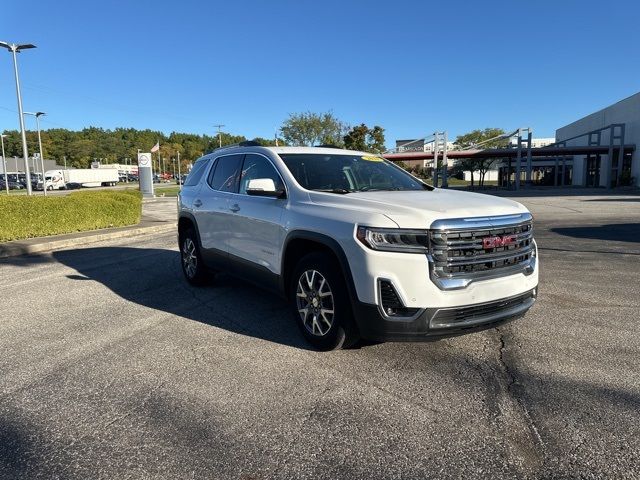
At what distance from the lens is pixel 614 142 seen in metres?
45.4

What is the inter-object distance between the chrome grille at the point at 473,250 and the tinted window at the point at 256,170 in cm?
194

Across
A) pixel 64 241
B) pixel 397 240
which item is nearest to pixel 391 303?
pixel 397 240

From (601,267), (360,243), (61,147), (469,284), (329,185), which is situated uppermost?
(61,147)

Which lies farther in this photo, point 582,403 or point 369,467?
point 582,403

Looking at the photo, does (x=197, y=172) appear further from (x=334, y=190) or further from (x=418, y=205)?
(x=418, y=205)

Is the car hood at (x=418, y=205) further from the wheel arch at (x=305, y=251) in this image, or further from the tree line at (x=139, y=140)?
the tree line at (x=139, y=140)

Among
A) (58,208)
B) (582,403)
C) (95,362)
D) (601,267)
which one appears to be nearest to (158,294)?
(95,362)

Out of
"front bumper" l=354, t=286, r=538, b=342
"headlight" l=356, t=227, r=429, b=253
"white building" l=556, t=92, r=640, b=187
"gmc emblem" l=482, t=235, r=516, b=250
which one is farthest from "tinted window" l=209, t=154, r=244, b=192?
"white building" l=556, t=92, r=640, b=187

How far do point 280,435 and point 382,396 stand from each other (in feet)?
2.72

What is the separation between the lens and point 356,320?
370cm

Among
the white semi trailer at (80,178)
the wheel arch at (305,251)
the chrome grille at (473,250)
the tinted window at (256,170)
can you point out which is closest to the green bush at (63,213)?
the tinted window at (256,170)

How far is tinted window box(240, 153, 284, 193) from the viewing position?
16.4 ft

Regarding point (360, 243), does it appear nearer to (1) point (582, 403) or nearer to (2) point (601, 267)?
(1) point (582, 403)

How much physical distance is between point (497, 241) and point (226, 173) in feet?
11.6
